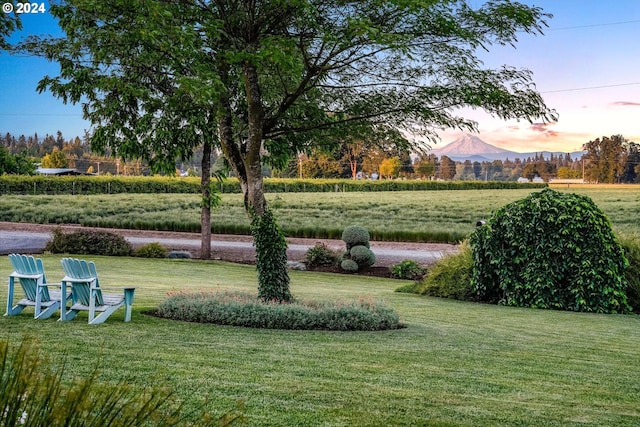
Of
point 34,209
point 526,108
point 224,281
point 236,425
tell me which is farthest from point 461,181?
point 236,425

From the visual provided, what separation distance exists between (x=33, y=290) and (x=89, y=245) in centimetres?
1512

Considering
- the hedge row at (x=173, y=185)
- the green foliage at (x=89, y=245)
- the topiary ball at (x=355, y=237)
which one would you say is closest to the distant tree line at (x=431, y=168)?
the hedge row at (x=173, y=185)

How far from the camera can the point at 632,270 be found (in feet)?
49.8

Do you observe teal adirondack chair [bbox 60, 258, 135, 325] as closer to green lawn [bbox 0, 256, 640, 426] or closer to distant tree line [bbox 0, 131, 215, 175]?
green lawn [bbox 0, 256, 640, 426]

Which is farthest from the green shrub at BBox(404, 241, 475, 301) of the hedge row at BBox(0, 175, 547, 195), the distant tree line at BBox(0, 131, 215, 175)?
the distant tree line at BBox(0, 131, 215, 175)

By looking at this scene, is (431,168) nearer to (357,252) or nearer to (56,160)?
→ (56,160)

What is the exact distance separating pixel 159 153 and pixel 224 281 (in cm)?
706

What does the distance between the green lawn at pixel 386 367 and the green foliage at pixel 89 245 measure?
12.4 metres

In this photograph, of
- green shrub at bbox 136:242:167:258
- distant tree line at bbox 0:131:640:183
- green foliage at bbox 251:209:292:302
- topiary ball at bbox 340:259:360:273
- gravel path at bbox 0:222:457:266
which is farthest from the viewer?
distant tree line at bbox 0:131:640:183

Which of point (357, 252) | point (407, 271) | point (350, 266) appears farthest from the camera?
point (357, 252)

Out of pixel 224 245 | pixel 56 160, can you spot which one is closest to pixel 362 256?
pixel 224 245

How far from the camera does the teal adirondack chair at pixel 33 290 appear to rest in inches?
401

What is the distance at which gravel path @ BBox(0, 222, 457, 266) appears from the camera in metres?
24.9

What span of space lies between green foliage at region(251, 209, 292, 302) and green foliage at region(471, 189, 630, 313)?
521 centimetres
